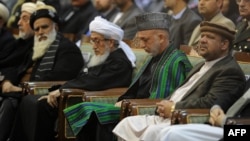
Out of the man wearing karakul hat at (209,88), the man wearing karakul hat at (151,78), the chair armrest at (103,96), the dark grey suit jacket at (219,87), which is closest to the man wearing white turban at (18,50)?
the chair armrest at (103,96)

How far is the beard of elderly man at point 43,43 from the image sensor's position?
8.49 meters

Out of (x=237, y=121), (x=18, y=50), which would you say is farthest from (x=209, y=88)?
(x=18, y=50)

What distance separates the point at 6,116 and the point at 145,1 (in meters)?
3.41

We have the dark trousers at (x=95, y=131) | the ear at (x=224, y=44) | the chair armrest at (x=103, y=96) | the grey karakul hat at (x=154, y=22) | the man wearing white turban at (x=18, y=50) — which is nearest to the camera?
the ear at (x=224, y=44)

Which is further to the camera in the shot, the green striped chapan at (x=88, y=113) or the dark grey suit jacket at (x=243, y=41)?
the dark grey suit jacket at (x=243, y=41)

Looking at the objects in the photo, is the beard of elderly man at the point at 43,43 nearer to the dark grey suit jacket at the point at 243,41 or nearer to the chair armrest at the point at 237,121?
the dark grey suit jacket at the point at 243,41

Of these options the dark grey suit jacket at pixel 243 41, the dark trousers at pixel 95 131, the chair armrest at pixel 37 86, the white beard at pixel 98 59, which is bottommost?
the dark trousers at pixel 95 131

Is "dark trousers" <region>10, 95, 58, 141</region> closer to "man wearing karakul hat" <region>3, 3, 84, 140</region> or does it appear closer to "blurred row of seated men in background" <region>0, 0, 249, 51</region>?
"man wearing karakul hat" <region>3, 3, 84, 140</region>

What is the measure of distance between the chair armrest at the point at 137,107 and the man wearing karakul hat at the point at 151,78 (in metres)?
0.19

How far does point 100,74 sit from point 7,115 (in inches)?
45.9

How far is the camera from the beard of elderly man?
849 cm

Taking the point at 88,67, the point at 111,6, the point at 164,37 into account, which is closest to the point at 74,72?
the point at 88,67

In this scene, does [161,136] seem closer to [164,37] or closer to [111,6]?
[164,37]

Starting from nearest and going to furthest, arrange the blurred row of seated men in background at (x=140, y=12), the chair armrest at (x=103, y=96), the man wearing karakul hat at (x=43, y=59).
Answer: the chair armrest at (x=103, y=96) < the blurred row of seated men in background at (x=140, y=12) < the man wearing karakul hat at (x=43, y=59)
